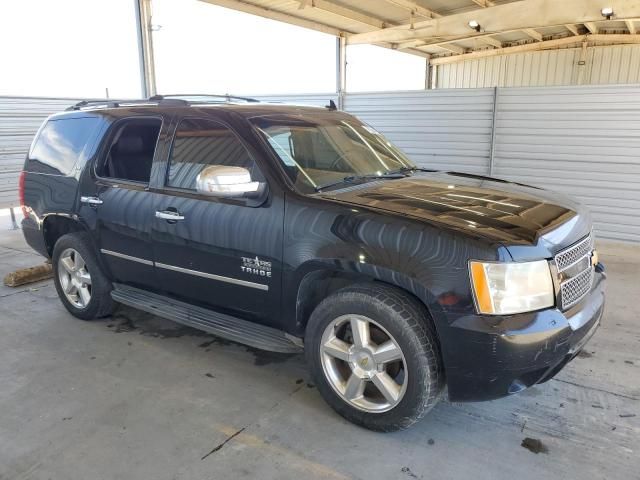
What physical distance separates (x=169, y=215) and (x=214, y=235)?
44 cm

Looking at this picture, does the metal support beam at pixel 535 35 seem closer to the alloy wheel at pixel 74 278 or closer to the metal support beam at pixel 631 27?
the metal support beam at pixel 631 27

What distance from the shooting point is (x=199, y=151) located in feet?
11.1

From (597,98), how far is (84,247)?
23.9 ft

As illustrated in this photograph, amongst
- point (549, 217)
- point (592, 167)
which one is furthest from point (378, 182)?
point (592, 167)

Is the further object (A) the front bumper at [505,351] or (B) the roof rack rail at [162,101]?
(B) the roof rack rail at [162,101]

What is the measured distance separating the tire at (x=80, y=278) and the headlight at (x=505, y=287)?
3188mm

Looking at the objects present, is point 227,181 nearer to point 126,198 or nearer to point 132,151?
point 126,198

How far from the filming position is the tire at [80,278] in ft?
13.6

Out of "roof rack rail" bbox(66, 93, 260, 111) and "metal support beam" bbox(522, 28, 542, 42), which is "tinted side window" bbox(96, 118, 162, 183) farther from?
"metal support beam" bbox(522, 28, 542, 42)

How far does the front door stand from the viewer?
9.80ft

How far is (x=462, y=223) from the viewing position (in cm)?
243

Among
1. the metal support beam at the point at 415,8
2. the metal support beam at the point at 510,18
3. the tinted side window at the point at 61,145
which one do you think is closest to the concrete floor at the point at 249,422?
the tinted side window at the point at 61,145

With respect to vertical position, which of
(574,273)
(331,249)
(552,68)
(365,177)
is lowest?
(574,273)

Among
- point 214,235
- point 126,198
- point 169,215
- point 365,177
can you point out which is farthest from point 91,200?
point 365,177
